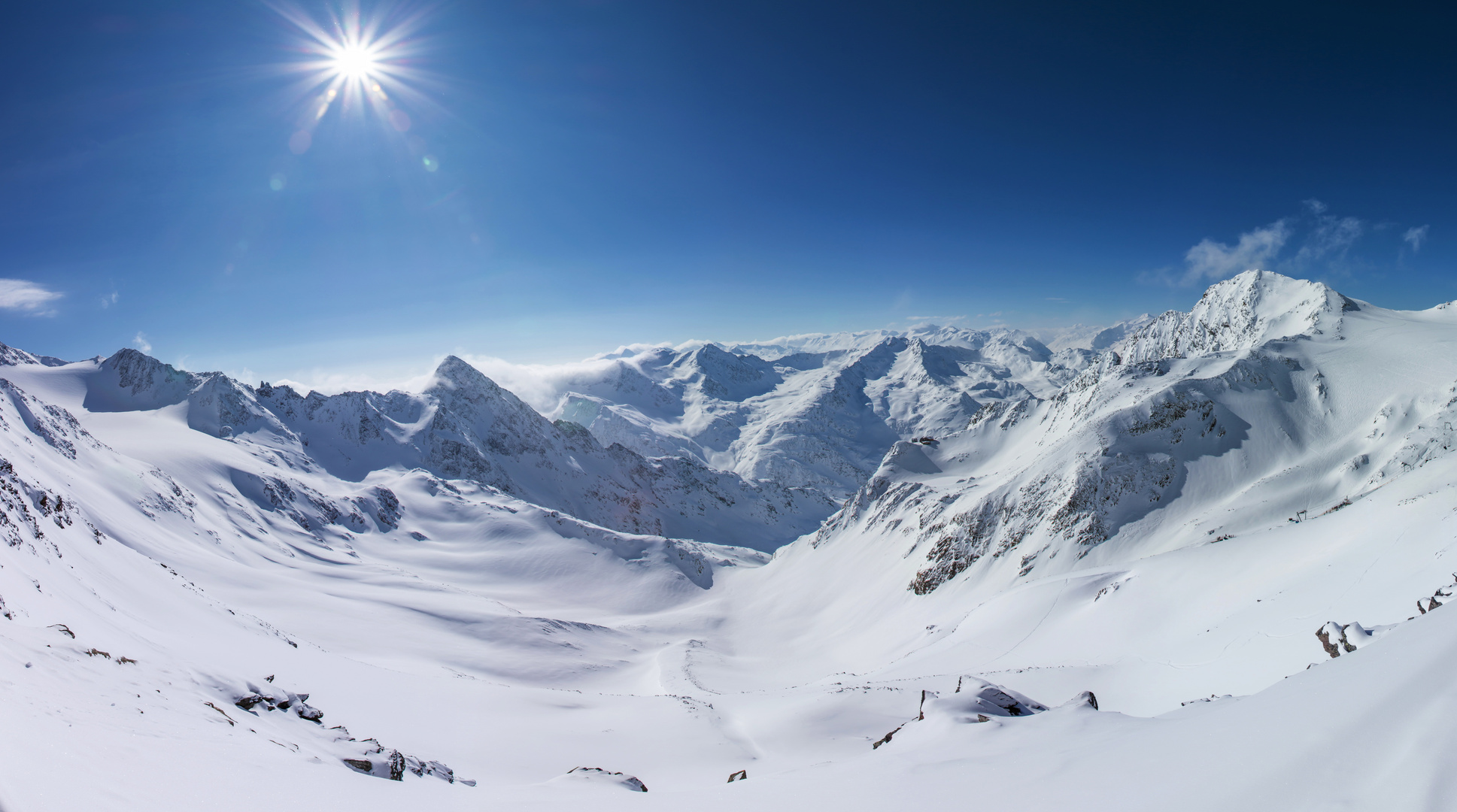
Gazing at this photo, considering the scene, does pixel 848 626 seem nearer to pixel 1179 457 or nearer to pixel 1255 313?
pixel 1179 457

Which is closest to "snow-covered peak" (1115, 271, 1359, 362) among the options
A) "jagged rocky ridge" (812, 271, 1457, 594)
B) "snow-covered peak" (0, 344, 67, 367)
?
"jagged rocky ridge" (812, 271, 1457, 594)

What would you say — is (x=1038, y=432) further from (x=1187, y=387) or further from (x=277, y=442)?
(x=277, y=442)

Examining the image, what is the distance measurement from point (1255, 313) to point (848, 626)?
14864 centimetres

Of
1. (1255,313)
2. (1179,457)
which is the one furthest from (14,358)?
(1255,313)

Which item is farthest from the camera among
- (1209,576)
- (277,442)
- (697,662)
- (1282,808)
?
(277,442)

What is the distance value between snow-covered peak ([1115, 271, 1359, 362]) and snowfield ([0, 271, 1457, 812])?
1517 millimetres

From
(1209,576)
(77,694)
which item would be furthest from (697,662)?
(77,694)

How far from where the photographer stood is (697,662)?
7031 centimetres

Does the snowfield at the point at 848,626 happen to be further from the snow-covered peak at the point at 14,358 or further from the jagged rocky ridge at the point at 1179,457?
the snow-covered peak at the point at 14,358

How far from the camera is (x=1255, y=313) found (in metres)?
149

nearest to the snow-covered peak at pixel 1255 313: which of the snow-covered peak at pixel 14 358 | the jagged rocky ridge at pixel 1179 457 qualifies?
the jagged rocky ridge at pixel 1179 457

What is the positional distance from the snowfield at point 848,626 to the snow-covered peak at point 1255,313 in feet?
4.98

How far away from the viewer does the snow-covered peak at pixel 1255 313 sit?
119912mm

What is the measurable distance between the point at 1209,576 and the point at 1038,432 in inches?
3944
